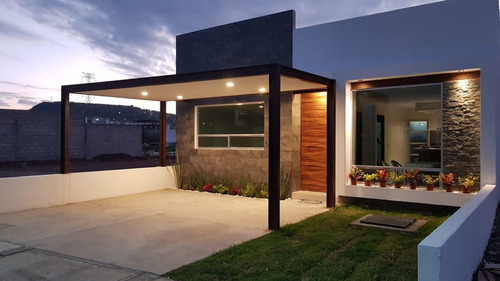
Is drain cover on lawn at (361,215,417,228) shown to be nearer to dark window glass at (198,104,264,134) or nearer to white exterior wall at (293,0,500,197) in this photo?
white exterior wall at (293,0,500,197)

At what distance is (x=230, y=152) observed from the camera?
10555 mm

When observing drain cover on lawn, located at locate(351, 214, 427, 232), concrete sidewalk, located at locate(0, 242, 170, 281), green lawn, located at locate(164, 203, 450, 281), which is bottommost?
concrete sidewalk, located at locate(0, 242, 170, 281)

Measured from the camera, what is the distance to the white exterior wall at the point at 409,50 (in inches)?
267

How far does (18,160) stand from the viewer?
2100 centimetres

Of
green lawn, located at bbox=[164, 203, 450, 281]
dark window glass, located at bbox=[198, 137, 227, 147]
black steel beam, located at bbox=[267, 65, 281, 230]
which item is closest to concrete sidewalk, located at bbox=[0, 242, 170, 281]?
green lawn, located at bbox=[164, 203, 450, 281]

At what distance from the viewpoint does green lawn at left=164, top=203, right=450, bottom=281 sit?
4.16 m

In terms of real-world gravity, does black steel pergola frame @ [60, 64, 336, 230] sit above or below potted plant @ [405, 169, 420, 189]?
above

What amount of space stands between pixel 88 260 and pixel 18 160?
1934cm

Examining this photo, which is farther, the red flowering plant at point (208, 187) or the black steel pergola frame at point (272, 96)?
the red flowering plant at point (208, 187)

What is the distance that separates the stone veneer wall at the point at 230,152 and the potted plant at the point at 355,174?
64.0 inches

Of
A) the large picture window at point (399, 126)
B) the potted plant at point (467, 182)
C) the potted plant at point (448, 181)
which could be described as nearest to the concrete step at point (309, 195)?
the large picture window at point (399, 126)

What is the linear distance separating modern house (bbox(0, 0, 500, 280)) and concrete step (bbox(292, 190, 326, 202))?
0.17 meters

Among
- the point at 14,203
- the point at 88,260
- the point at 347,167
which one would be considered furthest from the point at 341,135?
the point at 14,203

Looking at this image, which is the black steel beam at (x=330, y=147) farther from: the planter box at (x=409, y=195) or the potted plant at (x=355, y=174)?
the potted plant at (x=355, y=174)
